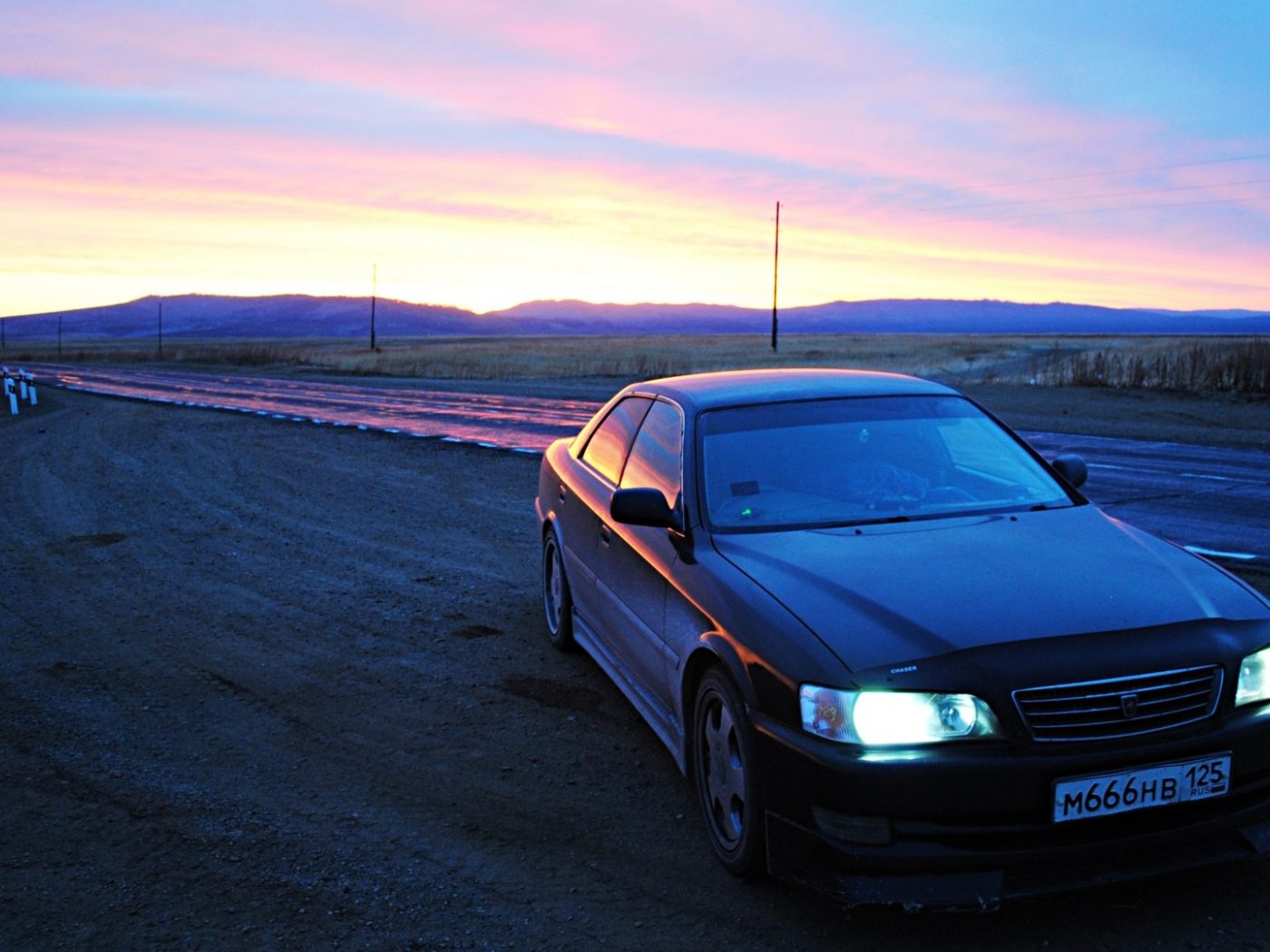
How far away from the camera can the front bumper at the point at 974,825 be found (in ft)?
9.75

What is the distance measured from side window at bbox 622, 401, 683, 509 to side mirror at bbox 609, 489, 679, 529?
137 mm

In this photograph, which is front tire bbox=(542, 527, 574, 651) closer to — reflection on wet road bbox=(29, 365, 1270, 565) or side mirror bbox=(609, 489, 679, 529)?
side mirror bbox=(609, 489, 679, 529)

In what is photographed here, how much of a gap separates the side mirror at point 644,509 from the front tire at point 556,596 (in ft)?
5.31

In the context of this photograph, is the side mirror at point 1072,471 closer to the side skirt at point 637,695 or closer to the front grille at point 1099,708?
the front grille at point 1099,708

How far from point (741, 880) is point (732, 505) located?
4.53 ft

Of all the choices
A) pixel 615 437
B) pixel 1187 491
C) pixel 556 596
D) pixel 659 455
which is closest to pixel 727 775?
pixel 659 455

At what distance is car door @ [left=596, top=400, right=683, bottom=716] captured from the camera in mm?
4234

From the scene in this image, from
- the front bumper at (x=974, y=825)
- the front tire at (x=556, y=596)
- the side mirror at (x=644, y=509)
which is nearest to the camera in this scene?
the front bumper at (x=974, y=825)

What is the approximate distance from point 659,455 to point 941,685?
207cm

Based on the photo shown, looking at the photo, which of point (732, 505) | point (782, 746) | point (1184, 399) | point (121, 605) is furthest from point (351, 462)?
point (1184, 399)

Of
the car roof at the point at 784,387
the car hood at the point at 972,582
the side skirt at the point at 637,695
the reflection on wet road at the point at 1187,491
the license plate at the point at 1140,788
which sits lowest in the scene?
the side skirt at the point at 637,695

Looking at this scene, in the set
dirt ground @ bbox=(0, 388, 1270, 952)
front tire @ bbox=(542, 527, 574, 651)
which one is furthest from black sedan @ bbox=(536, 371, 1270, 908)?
front tire @ bbox=(542, 527, 574, 651)

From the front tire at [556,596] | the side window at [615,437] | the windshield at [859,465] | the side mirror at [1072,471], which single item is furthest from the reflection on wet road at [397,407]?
the side mirror at [1072,471]

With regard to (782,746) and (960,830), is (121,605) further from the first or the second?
(960,830)
